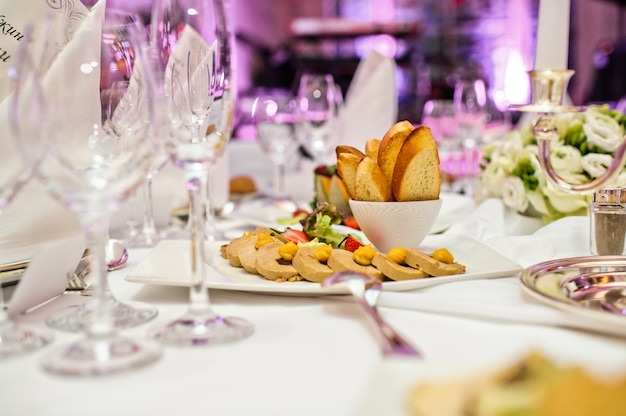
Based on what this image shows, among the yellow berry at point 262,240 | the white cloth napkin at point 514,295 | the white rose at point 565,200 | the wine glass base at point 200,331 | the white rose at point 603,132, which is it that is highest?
the white rose at point 603,132

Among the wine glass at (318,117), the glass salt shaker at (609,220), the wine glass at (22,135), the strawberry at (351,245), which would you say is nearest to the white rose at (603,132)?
the glass salt shaker at (609,220)

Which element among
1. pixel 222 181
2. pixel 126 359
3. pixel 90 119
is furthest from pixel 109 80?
pixel 222 181

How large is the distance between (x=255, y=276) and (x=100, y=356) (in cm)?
37

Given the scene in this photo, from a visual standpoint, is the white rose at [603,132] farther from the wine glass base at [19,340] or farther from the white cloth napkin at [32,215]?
the wine glass base at [19,340]

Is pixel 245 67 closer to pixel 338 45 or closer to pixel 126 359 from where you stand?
pixel 338 45

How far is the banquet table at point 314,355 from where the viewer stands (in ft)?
2.03

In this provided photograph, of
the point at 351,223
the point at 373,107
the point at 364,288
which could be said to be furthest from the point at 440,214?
the point at 373,107

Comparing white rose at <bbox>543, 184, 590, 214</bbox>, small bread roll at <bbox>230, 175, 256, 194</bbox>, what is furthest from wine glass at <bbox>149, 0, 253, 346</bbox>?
small bread roll at <bbox>230, 175, 256, 194</bbox>

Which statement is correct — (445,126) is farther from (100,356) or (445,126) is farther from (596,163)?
(100,356)

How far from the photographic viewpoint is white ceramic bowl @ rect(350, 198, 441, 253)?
1.18 meters

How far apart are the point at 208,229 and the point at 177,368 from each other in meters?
0.93

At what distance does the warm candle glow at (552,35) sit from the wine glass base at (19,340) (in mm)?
753

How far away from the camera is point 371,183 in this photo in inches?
47.4

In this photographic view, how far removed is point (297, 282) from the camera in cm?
99
